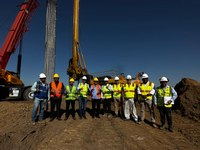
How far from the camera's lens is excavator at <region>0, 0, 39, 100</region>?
14445 mm

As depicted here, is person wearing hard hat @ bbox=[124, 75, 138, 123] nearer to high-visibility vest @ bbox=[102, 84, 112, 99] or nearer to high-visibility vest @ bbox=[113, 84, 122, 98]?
high-visibility vest @ bbox=[113, 84, 122, 98]

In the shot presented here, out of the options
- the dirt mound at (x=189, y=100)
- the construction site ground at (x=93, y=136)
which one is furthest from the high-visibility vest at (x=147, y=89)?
the dirt mound at (x=189, y=100)

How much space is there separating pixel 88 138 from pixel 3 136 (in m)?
3.27

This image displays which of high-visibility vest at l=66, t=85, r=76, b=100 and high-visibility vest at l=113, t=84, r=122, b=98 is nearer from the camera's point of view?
high-visibility vest at l=66, t=85, r=76, b=100

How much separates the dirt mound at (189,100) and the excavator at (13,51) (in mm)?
11633

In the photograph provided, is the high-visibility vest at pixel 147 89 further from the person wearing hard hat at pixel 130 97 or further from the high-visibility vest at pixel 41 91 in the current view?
the high-visibility vest at pixel 41 91

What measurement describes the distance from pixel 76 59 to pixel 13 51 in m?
5.04

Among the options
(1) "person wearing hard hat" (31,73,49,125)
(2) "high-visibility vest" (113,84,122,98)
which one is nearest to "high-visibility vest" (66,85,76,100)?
(1) "person wearing hard hat" (31,73,49,125)

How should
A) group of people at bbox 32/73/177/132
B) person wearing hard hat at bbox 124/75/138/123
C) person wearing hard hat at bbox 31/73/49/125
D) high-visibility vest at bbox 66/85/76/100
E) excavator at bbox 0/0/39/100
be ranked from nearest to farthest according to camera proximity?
group of people at bbox 32/73/177/132 < person wearing hard hat at bbox 31/73/49/125 < person wearing hard hat at bbox 124/75/138/123 < high-visibility vest at bbox 66/85/76/100 < excavator at bbox 0/0/39/100

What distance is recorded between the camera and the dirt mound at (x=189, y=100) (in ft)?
37.6

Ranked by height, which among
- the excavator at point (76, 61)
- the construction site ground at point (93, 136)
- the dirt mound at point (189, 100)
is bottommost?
the construction site ground at point (93, 136)

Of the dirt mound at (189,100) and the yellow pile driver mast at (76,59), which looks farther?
the yellow pile driver mast at (76,59)

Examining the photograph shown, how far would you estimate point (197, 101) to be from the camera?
39.5ft

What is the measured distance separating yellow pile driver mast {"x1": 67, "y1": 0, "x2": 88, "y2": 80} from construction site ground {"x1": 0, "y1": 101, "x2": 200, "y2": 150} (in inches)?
301
